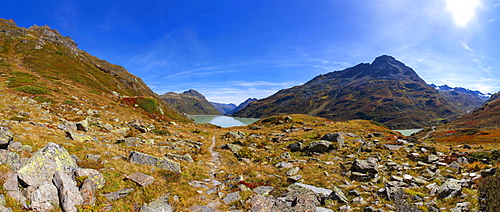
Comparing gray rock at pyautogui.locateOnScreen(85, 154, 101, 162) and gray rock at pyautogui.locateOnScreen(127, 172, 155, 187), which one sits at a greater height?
gray rock at pyautogui.locateOnScreen(85, 154, 101, 162)

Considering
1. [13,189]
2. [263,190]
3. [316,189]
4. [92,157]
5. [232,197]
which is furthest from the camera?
[263,190]

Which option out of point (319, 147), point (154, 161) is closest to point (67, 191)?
point (154, 161)

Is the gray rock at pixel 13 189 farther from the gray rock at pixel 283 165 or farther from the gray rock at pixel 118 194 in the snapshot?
the gray rock at pixel 283 165

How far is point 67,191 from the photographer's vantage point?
8.32 m

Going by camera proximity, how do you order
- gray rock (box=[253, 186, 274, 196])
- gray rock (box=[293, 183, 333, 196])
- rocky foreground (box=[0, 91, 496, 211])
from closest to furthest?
1. rocky foreground (box=[0, 91, 496, 211])
2. gray rock (box=[293, 183, 333, 196])
3. gray rock (box=[253, 186, 274, 196])

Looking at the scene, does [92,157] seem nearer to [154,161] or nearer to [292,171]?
[154,161]

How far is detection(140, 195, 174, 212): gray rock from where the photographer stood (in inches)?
363

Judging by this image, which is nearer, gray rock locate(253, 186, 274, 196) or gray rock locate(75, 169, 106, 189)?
gray rock locate(75, 169, 106, 189)

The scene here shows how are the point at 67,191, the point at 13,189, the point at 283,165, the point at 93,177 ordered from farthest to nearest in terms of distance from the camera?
the point at 283,165 < the point at 93,177 < the point at 67,191 < the point at 13,189

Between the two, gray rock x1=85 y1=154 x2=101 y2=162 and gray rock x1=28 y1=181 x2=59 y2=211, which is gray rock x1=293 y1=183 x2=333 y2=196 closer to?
gray rock x1=28 y1=181 x2=59 y2=211

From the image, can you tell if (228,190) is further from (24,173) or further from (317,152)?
(317,152)

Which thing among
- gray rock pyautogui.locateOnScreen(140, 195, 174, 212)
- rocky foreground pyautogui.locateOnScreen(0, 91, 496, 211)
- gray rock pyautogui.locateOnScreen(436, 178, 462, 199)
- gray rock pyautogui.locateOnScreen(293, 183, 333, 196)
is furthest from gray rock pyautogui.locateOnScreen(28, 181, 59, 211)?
gray rock pyautogui.locateOnScreen(436, 178, 462, 199)

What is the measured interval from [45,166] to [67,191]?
1.94 m

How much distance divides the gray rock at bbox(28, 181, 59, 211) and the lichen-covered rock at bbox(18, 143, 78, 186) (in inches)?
16.0
